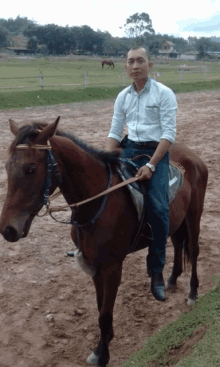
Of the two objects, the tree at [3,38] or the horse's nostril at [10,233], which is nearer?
the horse's nostril at [10,233]

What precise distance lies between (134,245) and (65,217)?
2962 mm

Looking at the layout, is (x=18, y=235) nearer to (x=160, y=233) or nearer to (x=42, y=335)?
(x=160, y=233)

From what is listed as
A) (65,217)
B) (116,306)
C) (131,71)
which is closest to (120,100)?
(131,71)

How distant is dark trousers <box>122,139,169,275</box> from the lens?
3074 millimetres

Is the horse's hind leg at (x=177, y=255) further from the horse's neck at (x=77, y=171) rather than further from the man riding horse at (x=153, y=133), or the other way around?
the horse's neck at (x=77, y=171)

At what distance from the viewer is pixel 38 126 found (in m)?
2.46

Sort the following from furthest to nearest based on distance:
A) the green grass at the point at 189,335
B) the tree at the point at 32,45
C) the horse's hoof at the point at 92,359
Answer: the tree at the point at 32,45 → the horse's hoof at the point at 92,359 → the green grass at the point at 189,335

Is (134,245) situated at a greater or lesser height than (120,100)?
lesser

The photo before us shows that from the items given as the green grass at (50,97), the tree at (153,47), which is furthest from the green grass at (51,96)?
the tree at (153,47)

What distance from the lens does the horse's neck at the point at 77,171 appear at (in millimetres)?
2523

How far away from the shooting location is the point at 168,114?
3035 millimetres

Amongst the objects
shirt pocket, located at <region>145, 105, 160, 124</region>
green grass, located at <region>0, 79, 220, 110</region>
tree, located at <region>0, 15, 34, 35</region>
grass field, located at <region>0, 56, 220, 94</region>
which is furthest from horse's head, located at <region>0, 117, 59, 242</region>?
tree, located at <region>0, 15, 34, 35</region>

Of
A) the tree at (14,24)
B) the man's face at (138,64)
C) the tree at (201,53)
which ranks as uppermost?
the tree at (14,24)

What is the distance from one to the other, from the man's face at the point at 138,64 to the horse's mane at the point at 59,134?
0.70 m
